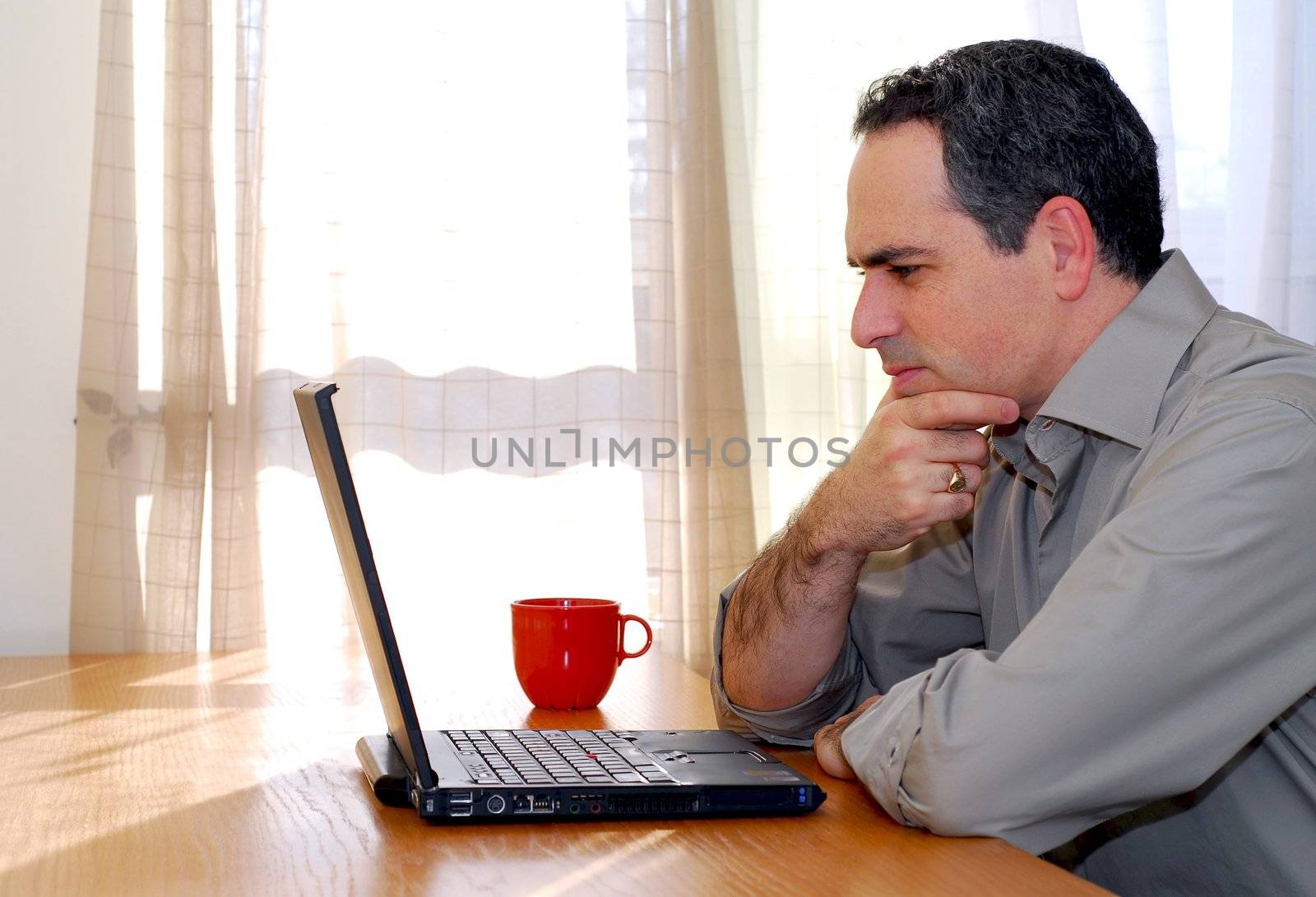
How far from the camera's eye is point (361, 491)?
2.10 metres

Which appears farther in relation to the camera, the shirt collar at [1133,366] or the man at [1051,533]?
the shirt collar at [1133,366]

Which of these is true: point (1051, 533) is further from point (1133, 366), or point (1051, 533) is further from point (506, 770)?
point (506, 770)

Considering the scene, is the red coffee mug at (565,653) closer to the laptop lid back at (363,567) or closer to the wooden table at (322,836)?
the wooden table at (322,836)

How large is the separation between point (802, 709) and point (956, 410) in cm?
29

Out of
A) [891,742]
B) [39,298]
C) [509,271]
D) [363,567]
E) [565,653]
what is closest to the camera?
[363,567]

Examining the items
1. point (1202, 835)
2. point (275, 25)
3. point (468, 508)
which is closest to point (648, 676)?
point (1202, 835)

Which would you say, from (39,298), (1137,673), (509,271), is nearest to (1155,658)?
(1137,673)

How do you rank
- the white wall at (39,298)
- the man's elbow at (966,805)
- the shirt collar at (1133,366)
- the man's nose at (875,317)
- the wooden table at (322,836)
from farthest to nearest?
the white wall at (39,298)
the man's nose at (875,317)
the shirt collar at (1133,366)
the man's elbow at (966,805)
the wooden table at (322,836)

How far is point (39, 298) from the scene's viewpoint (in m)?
1.98

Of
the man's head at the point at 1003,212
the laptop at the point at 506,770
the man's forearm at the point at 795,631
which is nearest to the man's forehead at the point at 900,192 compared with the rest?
the man's head at the point at 1003,212

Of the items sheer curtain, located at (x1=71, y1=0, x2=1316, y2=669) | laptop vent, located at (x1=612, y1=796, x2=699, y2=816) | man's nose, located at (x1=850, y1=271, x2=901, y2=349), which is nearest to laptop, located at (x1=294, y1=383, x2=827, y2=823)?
laptop vent, located at (x1=612, y1=796, x2=699, y2=816)

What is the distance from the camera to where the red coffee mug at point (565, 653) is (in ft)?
3.83

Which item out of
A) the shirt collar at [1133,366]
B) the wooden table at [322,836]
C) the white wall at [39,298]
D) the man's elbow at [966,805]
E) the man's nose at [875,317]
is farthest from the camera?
the white wall at [39,298]

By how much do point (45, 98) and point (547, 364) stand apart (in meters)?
0.91
